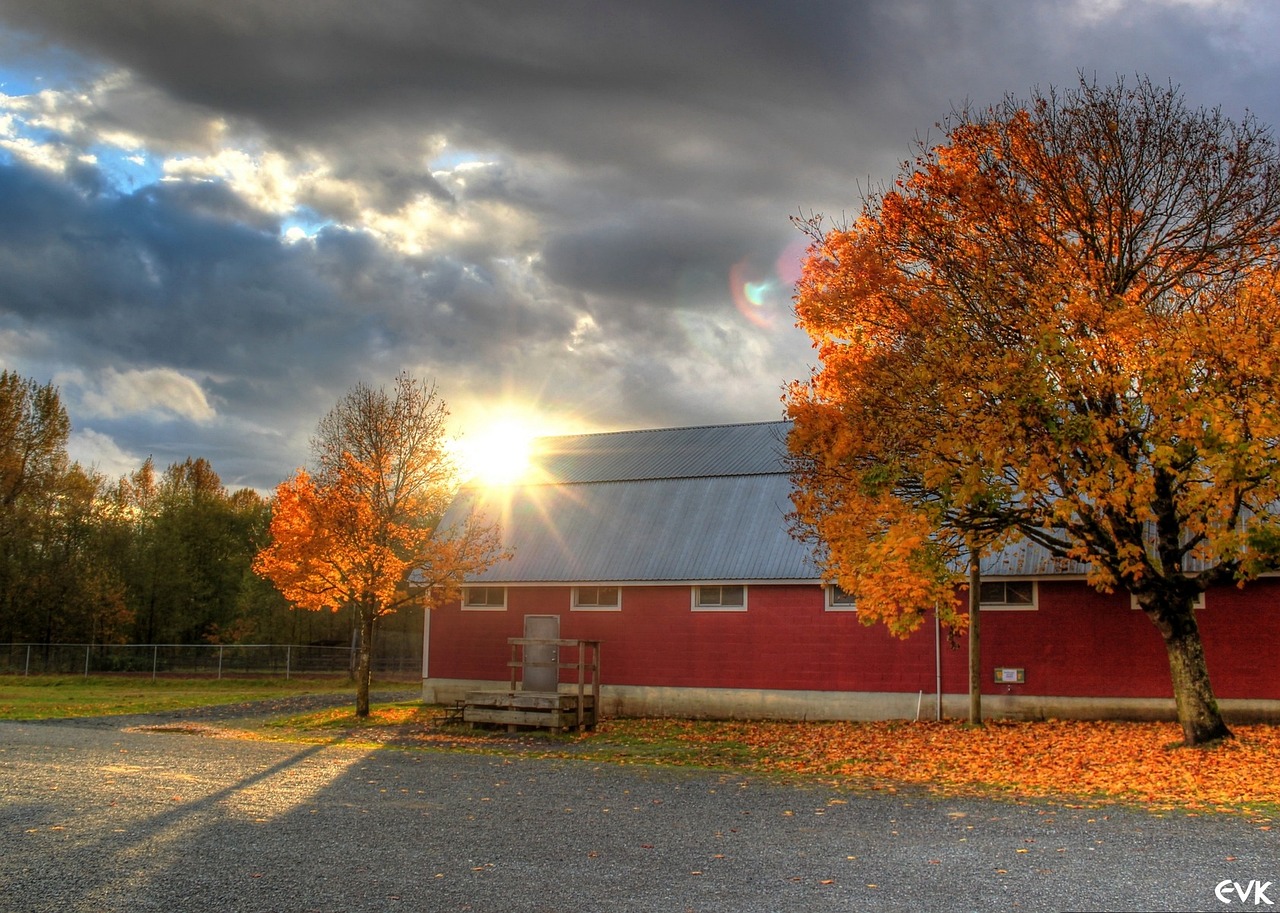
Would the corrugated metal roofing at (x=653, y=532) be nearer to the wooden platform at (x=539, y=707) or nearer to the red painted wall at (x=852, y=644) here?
the red painted wall at (x=852, y=644)

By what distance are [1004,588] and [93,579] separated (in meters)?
40.4

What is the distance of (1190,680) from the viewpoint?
52.7ft

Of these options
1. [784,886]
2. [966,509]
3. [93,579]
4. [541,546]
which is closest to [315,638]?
[93,579]

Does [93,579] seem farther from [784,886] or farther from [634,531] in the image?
[784,886]

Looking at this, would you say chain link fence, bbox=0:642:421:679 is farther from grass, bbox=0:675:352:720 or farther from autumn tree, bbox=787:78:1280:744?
autumn tree, bbox=787:78:1280:744

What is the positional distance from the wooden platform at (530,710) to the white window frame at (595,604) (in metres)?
3.99

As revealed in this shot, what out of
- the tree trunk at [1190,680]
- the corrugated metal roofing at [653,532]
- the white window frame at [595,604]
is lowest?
the tree trunk at [1190,680]

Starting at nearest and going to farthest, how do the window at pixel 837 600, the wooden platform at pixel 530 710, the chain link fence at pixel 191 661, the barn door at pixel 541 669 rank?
the wooden platform at pixel 530 710, the window at pixel 837 600, the barn door at pixel 541 669, the chain link fence at pixel 191 661

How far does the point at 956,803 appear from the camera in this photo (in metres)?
12.1

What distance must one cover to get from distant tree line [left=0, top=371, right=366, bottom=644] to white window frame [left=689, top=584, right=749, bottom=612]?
3038 centimetres

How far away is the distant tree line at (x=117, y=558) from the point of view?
4534 cm

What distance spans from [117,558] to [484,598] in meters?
33.7

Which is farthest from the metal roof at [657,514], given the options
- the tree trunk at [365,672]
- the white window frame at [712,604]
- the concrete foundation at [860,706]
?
the tree trunk at [365,672]

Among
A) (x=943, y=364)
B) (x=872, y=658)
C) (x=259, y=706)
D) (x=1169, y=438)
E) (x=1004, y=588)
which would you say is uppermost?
(x=943, y=364)
